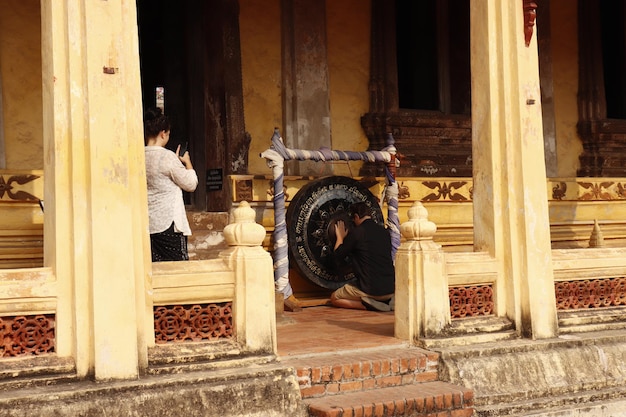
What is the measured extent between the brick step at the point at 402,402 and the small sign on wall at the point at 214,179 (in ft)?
12.6

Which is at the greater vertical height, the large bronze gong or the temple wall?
the temple wall

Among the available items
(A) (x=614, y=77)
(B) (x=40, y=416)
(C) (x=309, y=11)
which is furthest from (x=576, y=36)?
(B) (x=40, y=416)

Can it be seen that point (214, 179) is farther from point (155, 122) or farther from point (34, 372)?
point (34, 372)

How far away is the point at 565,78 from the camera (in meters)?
12.6

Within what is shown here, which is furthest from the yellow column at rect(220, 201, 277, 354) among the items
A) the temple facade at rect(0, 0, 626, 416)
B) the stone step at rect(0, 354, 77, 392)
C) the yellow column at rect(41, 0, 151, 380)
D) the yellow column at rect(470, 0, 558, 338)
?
the yellow column at rect(470, 0, 558, 338)

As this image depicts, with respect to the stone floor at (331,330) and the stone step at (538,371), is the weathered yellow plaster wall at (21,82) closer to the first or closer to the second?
the stone floor at (331,330)

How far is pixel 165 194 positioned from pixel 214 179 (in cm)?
288

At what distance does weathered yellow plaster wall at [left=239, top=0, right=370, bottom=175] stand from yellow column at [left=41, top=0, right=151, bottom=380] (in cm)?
453

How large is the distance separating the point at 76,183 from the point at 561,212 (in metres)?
7.63

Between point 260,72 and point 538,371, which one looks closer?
point 538,371

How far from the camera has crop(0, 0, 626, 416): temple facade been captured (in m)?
5.87

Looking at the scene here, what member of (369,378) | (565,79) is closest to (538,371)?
(369,378)

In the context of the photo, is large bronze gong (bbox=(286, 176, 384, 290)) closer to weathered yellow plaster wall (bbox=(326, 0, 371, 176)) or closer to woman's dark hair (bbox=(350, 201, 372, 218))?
woman's dark hair (bbox=(350, 201, 372, 218))

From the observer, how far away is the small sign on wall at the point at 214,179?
9992 millimetres
